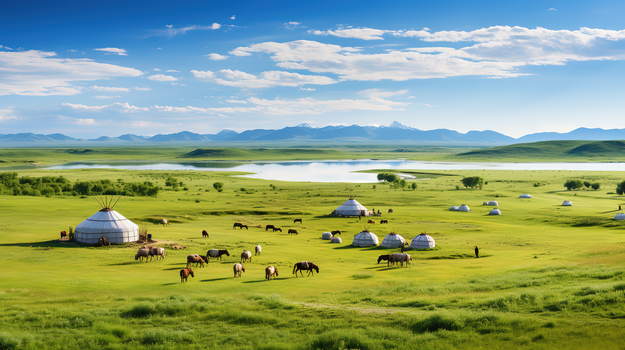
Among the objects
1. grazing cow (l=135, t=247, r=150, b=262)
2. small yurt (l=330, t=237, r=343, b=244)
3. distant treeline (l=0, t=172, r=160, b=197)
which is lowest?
small yurt (l=330, t=237, r=343, b=244)

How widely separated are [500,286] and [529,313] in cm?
734

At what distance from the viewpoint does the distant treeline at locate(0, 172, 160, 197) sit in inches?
4092

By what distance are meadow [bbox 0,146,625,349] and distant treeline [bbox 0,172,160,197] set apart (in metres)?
35.0

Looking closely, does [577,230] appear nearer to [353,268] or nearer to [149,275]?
[353,268]

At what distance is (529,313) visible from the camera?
22.2 metres

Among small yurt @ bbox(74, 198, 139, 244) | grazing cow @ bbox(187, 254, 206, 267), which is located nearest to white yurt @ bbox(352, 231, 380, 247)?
grazing cow @ bbox(187, 254, 206, 267)

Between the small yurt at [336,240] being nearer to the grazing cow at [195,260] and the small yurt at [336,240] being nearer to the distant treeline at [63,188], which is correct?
the grazing cow at [195,260]

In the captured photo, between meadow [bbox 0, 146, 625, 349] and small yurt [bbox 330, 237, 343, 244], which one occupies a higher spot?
meadow [bbox 0, 146, 625, 349]

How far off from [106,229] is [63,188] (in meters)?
78.0

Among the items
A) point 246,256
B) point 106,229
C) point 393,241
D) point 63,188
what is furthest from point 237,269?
point 63,188

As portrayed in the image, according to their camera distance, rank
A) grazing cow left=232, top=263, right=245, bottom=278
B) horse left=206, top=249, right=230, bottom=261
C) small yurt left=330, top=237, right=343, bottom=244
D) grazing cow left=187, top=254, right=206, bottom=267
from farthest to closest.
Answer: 1. small yurt left=330, top=237, right=343, bottom=244
2. horse left=206, top=249, right=230, bottom=261
3. grazing cow left=187, top=254, right=206, bottom=267
4. grazing cow left=232, top=263, right=245, bottom=278

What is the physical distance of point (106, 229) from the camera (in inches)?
1907

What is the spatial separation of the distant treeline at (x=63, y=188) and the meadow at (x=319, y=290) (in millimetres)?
34953

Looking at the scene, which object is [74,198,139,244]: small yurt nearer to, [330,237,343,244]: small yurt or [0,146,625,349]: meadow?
[0,146,625,349]: meadow
